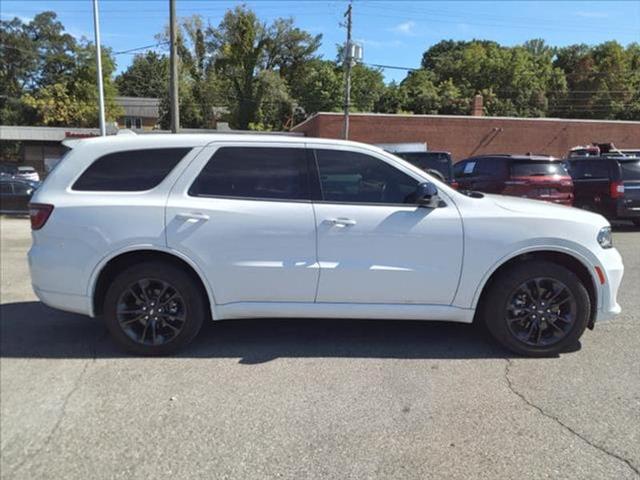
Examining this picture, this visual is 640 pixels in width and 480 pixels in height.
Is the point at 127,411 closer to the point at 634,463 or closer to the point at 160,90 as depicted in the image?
the point at 634,463

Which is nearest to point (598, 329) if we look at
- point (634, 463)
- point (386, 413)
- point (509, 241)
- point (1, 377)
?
point (509, 241)

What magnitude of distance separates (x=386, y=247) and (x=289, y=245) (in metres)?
0.77

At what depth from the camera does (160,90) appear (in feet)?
246

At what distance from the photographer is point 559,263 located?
4.57 metres

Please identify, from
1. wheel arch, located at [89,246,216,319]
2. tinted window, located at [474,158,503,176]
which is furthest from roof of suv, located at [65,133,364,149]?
tinted window, located at [474,158,503,176]

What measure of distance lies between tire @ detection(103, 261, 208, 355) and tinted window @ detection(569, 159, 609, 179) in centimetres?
1124

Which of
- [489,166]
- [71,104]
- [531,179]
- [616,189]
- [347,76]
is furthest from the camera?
[71,104]

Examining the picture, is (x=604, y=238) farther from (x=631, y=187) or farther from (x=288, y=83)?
(x=288, y=83)

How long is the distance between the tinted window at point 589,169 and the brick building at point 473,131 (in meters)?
17.2

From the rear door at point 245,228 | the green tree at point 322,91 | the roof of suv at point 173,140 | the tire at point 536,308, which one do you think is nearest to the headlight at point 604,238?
the tire at point 536,308

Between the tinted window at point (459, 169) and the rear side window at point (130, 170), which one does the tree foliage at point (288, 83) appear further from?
the rear side window at point (130, 170)

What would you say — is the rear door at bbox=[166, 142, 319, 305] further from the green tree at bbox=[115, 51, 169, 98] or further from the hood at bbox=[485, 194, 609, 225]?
the green tree at bbox=[115, 51, 169, 98]

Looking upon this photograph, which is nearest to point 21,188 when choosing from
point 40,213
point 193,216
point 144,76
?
point 40,213

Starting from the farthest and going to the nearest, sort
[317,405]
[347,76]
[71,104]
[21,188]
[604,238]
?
[71,104] → [347,76] → [21,188] → [604,238] → [317,405]
